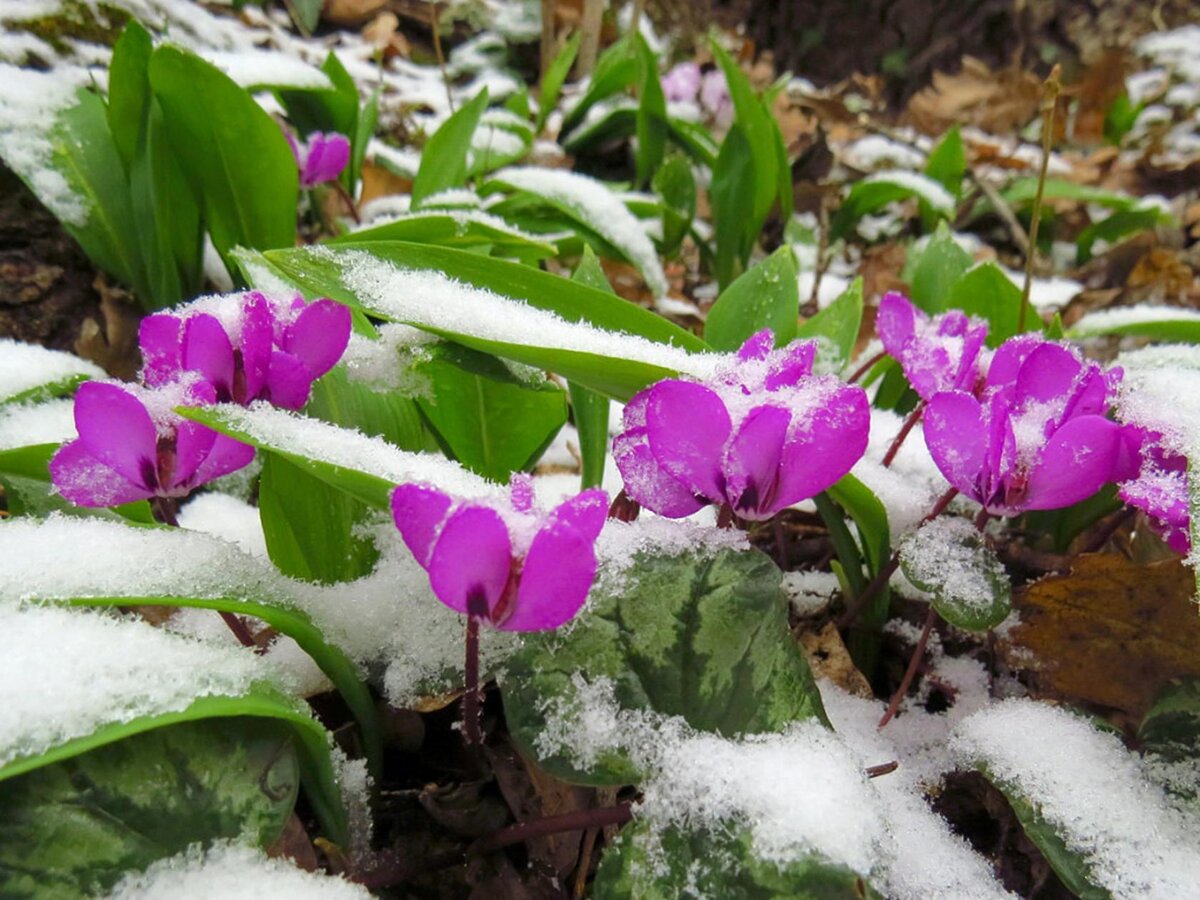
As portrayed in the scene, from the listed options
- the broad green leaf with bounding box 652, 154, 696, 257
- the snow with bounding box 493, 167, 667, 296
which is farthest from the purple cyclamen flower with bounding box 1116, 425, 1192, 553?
the broad green leaf with bounding box 652, 154, 696, 257

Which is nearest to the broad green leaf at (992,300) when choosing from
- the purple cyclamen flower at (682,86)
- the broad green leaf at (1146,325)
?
the broad green leaf at (1146,325)

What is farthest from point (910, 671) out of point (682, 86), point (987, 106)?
point (987, 106)

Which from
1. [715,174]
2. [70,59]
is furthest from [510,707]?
[70,59]

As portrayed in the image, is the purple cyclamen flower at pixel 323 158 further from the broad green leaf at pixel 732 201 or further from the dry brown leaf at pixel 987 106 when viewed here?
the dry brown leaf at pixel 987 106

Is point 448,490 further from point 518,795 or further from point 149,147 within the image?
point 149,147

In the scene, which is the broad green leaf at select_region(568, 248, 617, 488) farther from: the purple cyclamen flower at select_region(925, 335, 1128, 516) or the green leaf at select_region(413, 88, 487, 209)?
the green leaf at select_region(413, 88, 487, 209)

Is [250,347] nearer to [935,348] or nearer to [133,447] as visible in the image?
[133,447]
